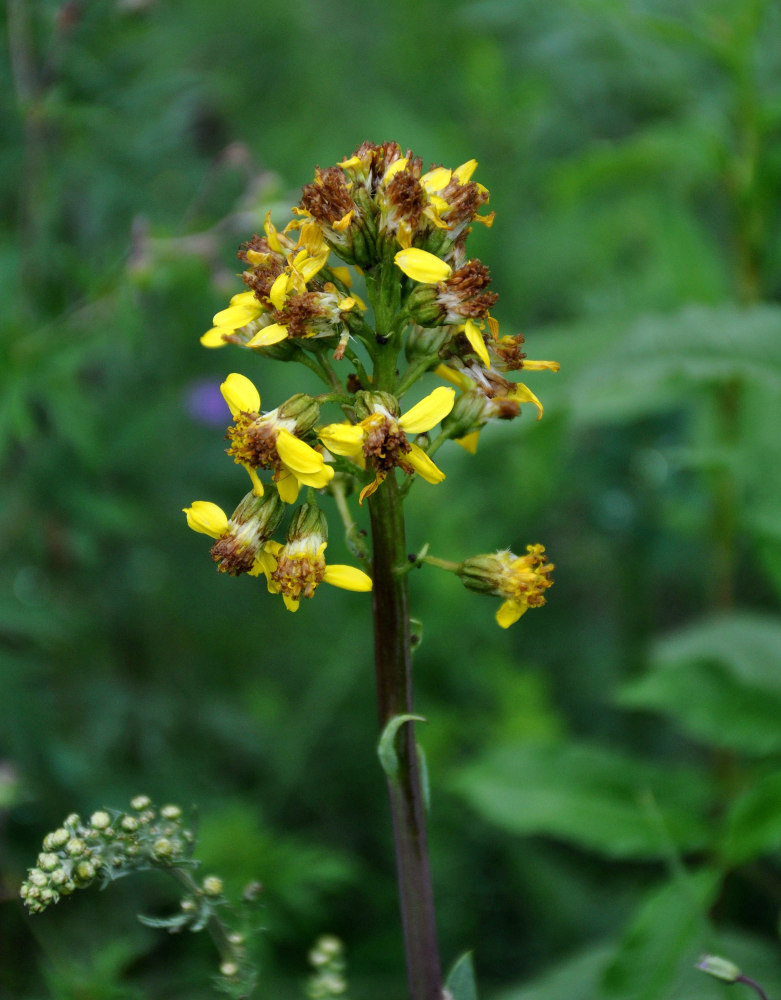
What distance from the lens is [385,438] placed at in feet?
4.23

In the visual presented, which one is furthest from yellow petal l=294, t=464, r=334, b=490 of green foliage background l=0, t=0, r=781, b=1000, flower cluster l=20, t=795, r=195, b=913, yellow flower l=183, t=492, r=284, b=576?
green foliage background l=0, t=0, r=781, b=1000

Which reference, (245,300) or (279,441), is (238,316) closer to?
(245,300)

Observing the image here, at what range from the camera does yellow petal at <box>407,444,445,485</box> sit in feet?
4.35

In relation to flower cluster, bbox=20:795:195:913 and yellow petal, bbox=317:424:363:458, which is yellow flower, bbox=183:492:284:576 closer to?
yellow petal, bbox=317:424:363:458

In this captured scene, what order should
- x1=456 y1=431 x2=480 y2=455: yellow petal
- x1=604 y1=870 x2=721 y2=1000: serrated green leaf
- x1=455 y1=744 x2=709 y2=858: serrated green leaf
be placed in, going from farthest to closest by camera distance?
x1=455 y1=744 x2=709 y2=858: serrated green leaf
x1=604 y1=870 x2=721 y2=1000: serrated green leaf
x1=456 y1=431 x2=480 y2=455: yellow petal

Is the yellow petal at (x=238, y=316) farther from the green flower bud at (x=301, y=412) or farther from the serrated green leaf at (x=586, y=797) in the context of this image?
the serrated green leaf at (x=586, y=797)

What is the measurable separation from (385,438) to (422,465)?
0.08 metres

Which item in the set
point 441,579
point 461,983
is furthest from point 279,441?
point 441,579

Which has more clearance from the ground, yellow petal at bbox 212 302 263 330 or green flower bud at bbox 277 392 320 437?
yellow petal at bbox 212 302 263 330

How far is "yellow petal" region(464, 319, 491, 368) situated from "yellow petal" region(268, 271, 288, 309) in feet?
0.90

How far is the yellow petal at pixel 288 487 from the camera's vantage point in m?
1.39

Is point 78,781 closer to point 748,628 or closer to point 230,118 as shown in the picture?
point 748,628

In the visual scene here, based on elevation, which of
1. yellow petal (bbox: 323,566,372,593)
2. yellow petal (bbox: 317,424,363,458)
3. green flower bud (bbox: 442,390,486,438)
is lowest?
yellow petal (bbox: 323,566,372,593)

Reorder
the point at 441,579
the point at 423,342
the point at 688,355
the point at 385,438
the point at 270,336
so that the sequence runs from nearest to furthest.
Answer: the point at 385,438 < the point at 270,336 < the point at 423,342 < the point at 688,355 < the point at 441,579
